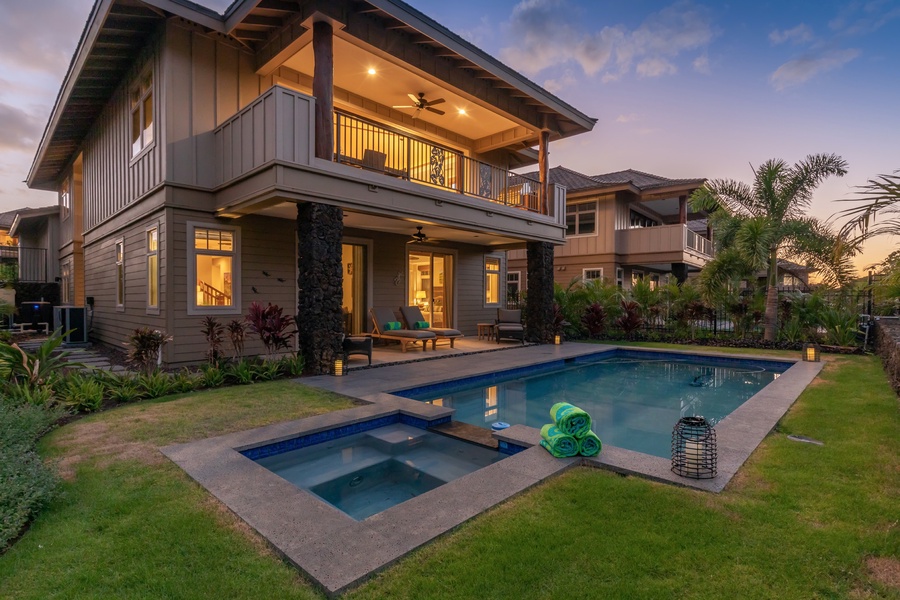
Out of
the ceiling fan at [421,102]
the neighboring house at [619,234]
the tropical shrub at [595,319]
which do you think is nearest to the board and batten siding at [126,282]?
the ceiling fan at [421,102]

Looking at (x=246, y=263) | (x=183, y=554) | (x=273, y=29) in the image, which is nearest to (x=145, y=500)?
(x=183, y=554)

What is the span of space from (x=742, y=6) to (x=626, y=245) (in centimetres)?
924

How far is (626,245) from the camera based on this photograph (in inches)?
736

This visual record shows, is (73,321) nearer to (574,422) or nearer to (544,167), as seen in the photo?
(544,167)

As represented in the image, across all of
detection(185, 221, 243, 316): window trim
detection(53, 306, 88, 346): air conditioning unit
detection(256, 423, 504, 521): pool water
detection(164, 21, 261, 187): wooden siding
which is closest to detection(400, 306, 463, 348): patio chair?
detection(185, 221, 243, 316): window trim

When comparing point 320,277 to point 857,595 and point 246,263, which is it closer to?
point 246,263

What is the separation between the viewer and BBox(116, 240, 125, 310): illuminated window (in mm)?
10242

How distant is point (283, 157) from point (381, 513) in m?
5.70

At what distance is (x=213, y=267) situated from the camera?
28.2 feet

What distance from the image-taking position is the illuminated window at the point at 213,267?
27.0 feet

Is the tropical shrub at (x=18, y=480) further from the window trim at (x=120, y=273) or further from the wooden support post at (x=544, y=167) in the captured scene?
the wooden support post at (x=544, y=167)

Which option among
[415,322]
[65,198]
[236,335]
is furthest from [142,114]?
[65,198]

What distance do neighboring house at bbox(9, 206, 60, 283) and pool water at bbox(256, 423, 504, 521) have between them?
19343 millimetres

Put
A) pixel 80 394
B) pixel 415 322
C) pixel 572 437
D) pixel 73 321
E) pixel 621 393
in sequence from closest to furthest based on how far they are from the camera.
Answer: pixel 572 437 < pixel 80 394 < pixel 621 393 < pixel 415 322 < pixel 73 321
